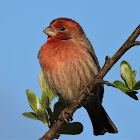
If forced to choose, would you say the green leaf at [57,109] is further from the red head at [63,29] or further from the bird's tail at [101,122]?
the bird's tail at [101,122]

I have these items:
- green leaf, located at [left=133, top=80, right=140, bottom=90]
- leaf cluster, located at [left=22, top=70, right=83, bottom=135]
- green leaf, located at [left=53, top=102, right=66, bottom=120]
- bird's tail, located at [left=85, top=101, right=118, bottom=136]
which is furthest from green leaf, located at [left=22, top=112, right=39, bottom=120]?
bird's tail, located at [left=85, top=101, right=118, bottom=136]

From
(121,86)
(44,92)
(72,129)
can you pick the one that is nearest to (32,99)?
(44,92)

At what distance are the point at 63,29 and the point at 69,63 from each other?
37.2 inches

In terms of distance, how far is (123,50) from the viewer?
9.73 ft

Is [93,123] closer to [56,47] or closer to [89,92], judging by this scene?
[56,47]

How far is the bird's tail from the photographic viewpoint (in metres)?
5.88

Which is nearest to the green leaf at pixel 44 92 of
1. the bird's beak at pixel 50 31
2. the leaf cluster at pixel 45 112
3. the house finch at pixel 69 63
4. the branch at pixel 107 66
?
the leaf cluster at pixel 45 112

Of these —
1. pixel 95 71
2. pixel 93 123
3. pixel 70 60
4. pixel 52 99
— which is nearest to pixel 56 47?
pixel 70 60

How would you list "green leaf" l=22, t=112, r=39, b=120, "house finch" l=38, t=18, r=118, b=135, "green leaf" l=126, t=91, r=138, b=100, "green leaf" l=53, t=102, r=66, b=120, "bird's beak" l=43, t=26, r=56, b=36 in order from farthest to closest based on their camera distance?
"bird's beak" l=43, t=26, r=56, b=36
"house finch" l=38, t=18, r=118, b=135
"green leaf" l=53, t=102, r=66, b=120
"green leaf" l=22, t=112, r=39, b=120
"green leaf" l=126, t=91, r=138, b=100

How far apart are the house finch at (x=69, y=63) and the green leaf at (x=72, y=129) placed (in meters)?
1.38

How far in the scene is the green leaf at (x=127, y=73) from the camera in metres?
2.93

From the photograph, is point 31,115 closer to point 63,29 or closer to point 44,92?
point 44,92

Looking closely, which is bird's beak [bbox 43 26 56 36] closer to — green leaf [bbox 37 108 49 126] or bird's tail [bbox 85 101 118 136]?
bird's tail [bbox 85 101 118 136]

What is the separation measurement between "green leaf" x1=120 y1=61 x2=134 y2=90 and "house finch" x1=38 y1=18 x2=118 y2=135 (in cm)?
205
